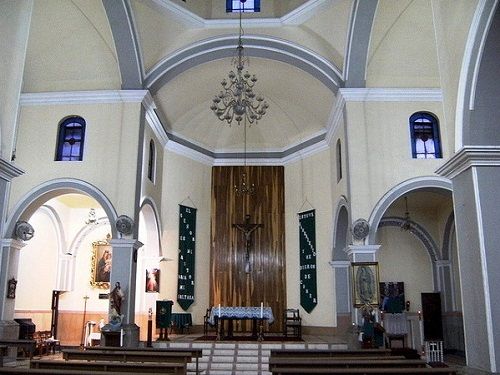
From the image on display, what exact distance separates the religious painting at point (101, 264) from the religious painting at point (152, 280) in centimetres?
232

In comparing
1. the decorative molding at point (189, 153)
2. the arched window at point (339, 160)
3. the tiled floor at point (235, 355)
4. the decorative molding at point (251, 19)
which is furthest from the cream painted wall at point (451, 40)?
the decorative molding at point (189, 153)

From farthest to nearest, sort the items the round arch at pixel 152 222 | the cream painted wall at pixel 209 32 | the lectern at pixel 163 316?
1. the round arch at pixel 152 222
2. the lectern at pixel 163 316
3. the cream painted wall at pixel 209 32

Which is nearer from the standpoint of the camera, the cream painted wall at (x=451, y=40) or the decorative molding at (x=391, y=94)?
the cream painted wall at (x=451, y=40)

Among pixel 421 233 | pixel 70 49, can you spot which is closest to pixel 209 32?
pixel 70 49

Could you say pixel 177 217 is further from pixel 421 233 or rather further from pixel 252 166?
pixel 421 233

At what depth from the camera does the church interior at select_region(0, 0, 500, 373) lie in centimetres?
758

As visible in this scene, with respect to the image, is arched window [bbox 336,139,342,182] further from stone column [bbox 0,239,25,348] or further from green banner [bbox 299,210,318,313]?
stone column [bbox 0,239,25,348]

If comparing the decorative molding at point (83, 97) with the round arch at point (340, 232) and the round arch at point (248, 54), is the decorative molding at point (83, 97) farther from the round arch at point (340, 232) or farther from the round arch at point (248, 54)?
the round arch at point (340, 232)

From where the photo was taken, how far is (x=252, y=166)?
18344 millimetres

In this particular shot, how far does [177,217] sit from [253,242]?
2.69 metres

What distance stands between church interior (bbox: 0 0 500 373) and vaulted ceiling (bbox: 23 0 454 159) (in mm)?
48

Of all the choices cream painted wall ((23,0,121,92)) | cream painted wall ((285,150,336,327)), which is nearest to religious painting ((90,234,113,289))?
cream painted wall ((23,0,121,92))

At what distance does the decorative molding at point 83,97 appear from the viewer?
13.4 m

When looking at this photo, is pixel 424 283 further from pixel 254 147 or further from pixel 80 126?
pixel 80 126
